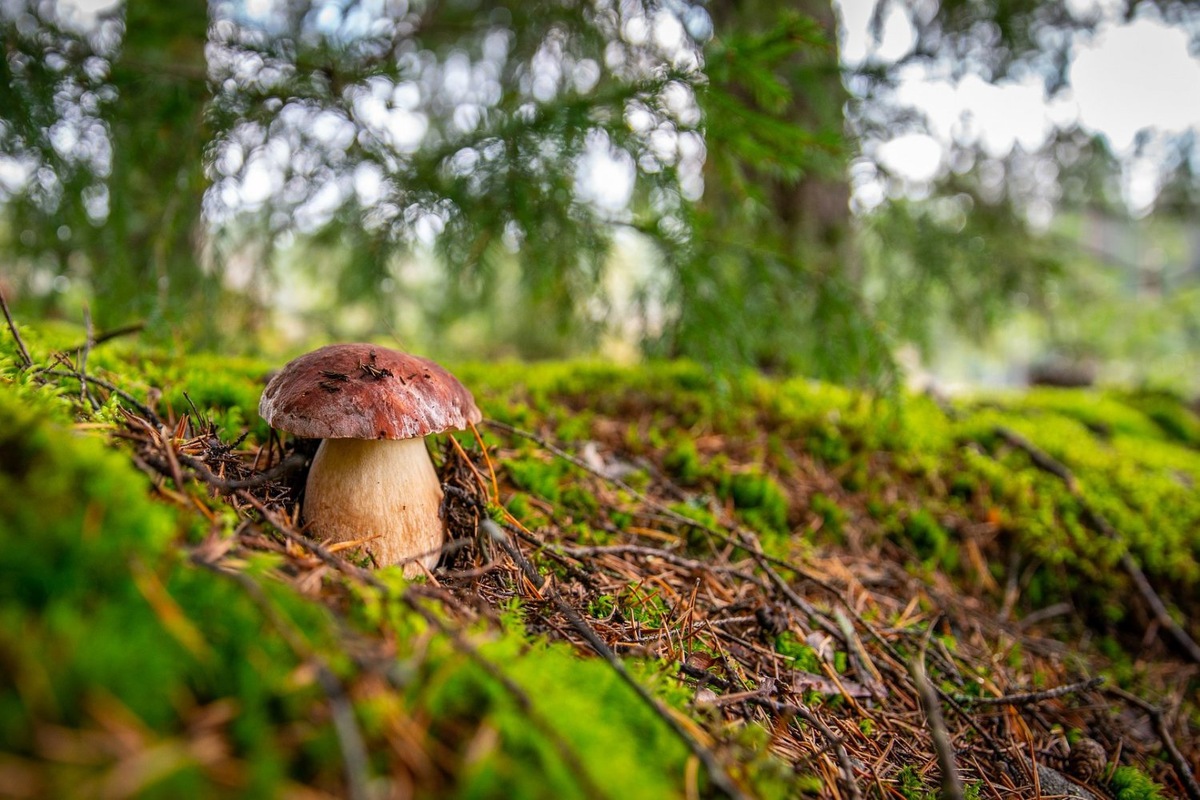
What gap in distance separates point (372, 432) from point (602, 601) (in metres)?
0.72

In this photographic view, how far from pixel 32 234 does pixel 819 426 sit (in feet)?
14.2

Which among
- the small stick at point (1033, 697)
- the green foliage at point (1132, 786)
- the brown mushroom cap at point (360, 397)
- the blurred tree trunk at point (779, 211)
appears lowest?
the green foliage at point (1132, 786)

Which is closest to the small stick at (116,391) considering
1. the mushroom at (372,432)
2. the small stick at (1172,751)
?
the mushroom at (372,432)

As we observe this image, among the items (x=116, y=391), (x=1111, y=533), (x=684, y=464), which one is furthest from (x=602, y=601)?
(x=1111, y=533)

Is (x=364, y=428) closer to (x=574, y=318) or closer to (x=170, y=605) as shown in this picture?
(x=170, y=605)

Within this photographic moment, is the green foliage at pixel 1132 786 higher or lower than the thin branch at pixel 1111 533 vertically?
lower

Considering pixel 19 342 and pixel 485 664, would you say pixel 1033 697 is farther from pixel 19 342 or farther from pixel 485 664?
pixel 19 342

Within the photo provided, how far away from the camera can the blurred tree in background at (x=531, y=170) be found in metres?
2.39

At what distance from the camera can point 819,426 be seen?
3.03 meters

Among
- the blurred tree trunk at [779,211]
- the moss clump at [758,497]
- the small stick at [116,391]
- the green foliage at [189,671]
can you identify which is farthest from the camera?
the moss clump at [758,497]

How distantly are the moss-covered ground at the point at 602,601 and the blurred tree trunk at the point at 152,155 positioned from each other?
0.91 ft

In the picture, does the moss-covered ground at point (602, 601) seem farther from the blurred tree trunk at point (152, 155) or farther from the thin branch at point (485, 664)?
the blurred tree trunk at point (152, 155)

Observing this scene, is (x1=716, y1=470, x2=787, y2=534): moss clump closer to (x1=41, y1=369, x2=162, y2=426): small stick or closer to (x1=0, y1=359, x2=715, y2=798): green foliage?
(x1=0, y1=359, x2=715, y2=798): green foliage

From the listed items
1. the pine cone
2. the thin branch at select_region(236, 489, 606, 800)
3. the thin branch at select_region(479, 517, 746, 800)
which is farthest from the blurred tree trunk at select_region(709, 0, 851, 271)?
the thin branch at select_region(236, 489, 606, 800)
